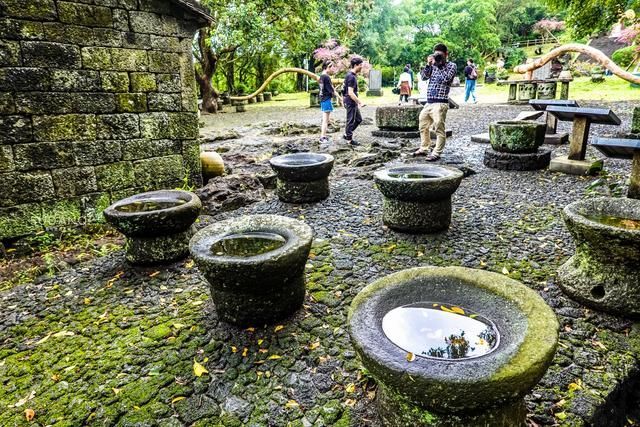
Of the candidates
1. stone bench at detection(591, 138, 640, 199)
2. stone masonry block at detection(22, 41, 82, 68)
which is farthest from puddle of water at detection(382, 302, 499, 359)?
stone masonry block at detection(22, 41, 82, 68)

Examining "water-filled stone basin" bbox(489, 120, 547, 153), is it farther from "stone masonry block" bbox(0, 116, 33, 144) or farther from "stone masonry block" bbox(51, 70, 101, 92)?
"stone masonry block" bbox(0, 116, 33, 144)

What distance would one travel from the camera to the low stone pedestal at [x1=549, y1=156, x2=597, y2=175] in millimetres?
6277

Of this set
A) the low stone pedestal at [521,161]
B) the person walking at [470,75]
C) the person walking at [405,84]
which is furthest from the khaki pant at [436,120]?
the person walking at [470,75]

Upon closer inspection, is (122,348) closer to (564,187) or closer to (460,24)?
(564,187)

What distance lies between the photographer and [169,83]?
558 centimetres

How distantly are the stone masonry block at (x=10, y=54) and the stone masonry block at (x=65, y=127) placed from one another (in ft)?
1.99

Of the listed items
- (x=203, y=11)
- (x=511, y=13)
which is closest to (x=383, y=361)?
(x=203, y=11)

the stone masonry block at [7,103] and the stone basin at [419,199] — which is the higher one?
the stone masonry block at [7,103]

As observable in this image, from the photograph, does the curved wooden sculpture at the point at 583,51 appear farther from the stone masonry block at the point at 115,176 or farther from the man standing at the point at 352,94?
the stone masonry block at the point at 115,176

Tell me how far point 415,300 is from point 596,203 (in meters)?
2.18

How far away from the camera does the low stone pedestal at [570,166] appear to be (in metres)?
6.28

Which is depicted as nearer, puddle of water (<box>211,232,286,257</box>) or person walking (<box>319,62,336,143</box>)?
puddle of water (<box>211,232,286,257</box>)

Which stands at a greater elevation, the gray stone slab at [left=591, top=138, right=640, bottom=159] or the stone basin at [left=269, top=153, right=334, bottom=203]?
the gray stone slab at [left=591, top=138, right=640, bottom=159]

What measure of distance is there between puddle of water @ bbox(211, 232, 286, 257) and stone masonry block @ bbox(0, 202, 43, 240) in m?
2.98
